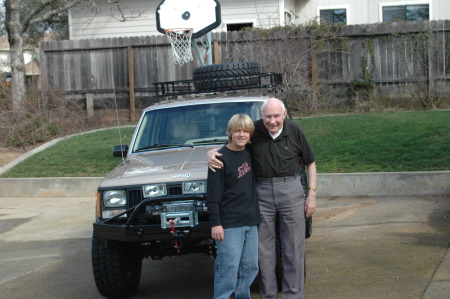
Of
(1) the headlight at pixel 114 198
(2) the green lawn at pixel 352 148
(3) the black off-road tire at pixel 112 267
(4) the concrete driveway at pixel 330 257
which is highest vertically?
(1) the headlight at pixel 114 198

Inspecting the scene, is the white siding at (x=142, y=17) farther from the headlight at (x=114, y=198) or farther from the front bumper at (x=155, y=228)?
the front bumper at (x=155, y=228)

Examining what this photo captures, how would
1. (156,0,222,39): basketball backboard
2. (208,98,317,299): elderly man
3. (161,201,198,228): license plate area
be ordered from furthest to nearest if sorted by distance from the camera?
(156,0,222,39): basketball backboard → (161,201,198,228): license plate area → (208,98,317,299): elderly man

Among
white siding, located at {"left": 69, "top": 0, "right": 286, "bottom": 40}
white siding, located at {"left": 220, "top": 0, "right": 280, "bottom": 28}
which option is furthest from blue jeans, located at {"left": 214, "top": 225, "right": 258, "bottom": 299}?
white siding, located at {"left": 69, "top": 0, "right": 286, "bottom": 40}

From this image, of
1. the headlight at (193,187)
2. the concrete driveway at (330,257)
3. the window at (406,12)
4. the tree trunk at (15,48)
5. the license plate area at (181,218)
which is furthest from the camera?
the window at (406,12)

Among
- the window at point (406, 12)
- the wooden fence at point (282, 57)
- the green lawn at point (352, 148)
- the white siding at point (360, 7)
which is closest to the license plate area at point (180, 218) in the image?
the green lawn at point (352, 148)

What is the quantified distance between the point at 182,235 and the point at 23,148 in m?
11.2

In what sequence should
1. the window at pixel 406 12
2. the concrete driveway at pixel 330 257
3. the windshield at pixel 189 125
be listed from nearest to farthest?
the concrete driveway at pixel 330 257
the windshield at pixel 189 125
the window at pixel 406 12

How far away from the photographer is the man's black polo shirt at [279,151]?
530cm

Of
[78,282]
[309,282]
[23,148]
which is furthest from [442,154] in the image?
[23,148]

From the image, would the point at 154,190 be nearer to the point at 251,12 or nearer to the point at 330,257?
the point at 330,257

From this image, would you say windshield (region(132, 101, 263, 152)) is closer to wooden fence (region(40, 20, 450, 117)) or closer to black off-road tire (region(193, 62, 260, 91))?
black off-road tire (region(193, 62, 260, 91))

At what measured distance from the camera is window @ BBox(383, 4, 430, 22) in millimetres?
22422

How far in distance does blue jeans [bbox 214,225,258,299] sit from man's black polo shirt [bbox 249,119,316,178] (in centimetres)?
48

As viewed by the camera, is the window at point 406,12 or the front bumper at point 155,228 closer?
the front bumper at point 155,228
